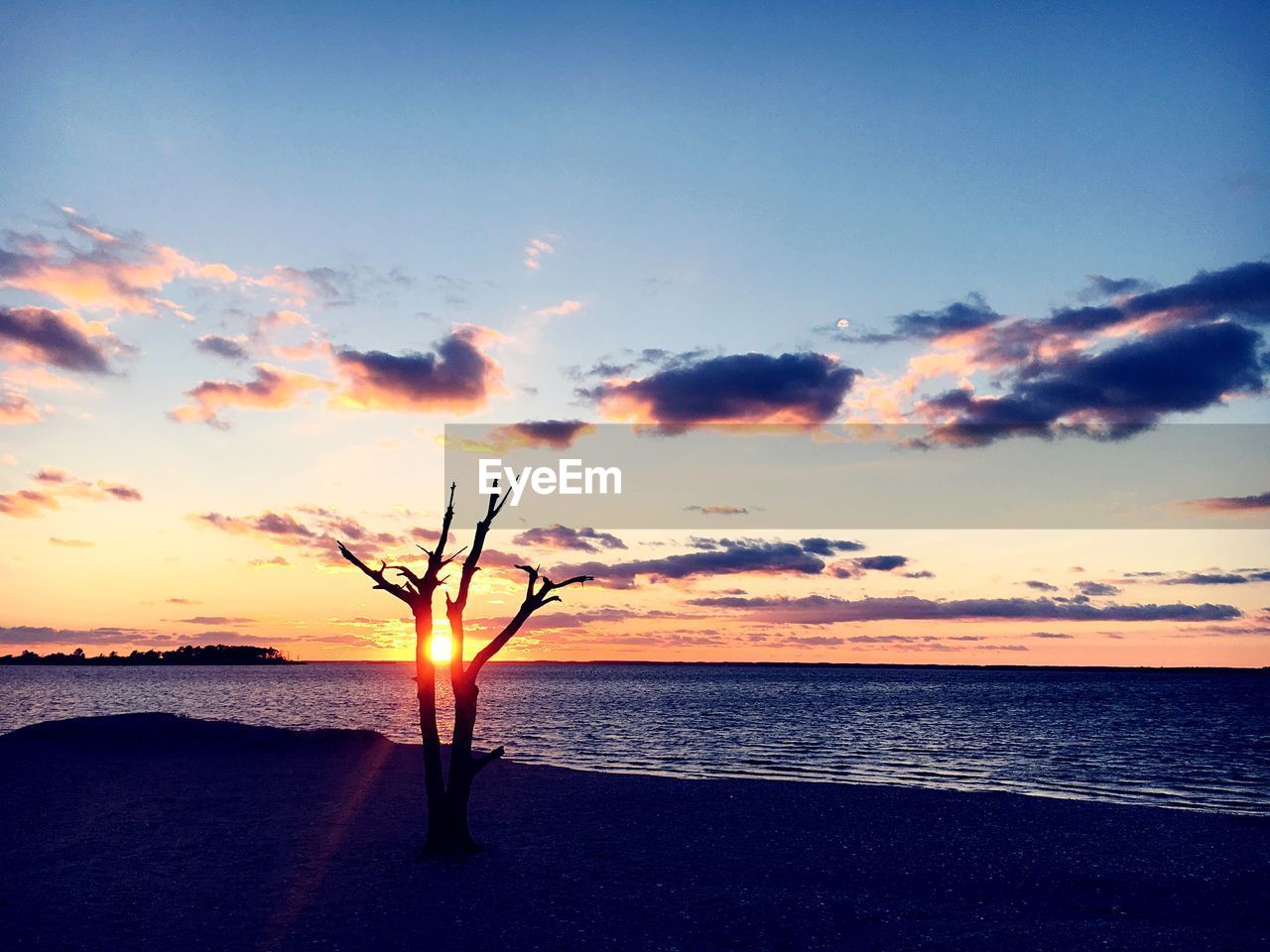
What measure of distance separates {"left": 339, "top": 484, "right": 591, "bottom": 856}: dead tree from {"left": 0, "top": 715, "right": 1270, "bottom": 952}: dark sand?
966mm

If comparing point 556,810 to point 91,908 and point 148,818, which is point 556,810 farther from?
point 91,908

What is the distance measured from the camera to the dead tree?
19.5 m

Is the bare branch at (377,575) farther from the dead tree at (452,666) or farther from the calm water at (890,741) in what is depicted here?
the calm water at (890,741)

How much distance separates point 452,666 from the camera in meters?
19.5

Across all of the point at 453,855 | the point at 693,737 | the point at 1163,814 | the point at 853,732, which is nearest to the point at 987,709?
the point at 853,732

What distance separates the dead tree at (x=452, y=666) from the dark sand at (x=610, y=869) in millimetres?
966

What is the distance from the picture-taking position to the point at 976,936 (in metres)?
14.7

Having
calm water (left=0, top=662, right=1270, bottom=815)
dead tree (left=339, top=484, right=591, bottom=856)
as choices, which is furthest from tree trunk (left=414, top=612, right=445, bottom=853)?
calm water (left=0, top=662, right=1270, bottom=815)

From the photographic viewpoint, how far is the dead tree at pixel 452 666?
767 inches

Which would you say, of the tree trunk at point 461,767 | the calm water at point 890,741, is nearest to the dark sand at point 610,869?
the tree trunk at point 461,767

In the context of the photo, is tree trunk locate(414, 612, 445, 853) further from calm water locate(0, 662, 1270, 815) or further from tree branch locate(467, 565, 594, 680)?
calm water locate(0, 662, 1270, 815)

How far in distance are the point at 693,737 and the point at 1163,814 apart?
3503 cm

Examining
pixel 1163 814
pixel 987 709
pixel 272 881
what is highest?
pixel 272 881

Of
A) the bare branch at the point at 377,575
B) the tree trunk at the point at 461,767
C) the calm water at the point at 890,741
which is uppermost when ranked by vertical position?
the bare branch at the point at 377,575
